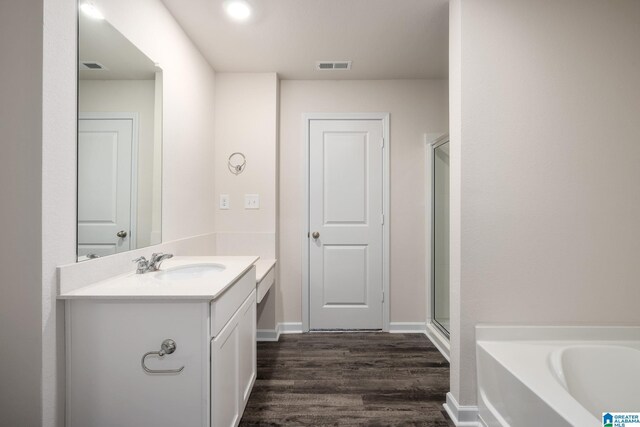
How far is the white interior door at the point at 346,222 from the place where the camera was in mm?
3057

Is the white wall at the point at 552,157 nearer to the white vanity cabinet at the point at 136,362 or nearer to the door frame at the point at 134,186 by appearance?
the white vanity cabinet at the point at 136,362

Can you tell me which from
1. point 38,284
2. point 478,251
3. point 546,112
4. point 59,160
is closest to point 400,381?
point 478,251

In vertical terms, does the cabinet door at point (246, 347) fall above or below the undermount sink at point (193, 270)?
below

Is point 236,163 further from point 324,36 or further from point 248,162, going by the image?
point 324,36

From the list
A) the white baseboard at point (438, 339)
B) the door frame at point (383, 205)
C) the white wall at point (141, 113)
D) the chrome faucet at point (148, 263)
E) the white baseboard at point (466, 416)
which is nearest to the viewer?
the white wall at point (141, 113)

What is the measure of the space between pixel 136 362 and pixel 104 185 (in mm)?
770

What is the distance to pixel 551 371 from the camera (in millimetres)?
1433

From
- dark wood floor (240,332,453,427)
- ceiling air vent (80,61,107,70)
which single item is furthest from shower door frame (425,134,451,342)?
ceiling air vent (80,61,107,70)

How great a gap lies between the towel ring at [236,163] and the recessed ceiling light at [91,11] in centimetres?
152

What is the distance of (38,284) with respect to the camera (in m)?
1.13

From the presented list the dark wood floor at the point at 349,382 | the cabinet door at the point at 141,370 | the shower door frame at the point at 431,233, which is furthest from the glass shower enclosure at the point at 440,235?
the cabinet door at the point at 141,370

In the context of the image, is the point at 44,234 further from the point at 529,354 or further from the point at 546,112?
the point at 546,112

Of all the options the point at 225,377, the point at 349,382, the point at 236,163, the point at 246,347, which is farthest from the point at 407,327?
the point at 236,163

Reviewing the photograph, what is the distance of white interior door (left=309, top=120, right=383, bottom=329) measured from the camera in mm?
3057
